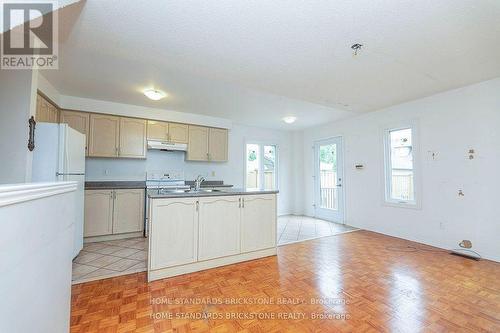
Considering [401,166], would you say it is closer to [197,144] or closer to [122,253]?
[197,144]

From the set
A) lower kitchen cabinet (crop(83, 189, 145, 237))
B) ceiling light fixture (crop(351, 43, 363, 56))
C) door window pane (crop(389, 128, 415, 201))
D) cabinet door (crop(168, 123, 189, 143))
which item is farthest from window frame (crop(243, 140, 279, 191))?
ceiling light fixture (crop(351, 43, 363, 56))

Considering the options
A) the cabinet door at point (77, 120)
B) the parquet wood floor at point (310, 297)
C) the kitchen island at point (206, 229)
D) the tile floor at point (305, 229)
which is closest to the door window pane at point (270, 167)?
the tile floor at point (305, 229)

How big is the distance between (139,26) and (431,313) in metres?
3.27

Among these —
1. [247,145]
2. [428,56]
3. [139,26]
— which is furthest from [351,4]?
[247,145]

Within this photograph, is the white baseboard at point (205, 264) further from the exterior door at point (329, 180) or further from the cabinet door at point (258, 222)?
the exterior door at point (329, 180)

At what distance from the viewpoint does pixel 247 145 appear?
5820mm

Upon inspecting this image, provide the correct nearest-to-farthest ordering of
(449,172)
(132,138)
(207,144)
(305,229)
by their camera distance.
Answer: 1. (449,172)
2. (132,138)
3. (305,229)
4. (207,144)

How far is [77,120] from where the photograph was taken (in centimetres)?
379

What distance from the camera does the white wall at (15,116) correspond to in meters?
2.22

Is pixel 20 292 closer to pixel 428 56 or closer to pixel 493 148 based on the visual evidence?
pixel 428 56

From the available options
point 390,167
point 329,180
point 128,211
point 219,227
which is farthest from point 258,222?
point 329,180

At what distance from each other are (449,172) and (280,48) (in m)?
3.10

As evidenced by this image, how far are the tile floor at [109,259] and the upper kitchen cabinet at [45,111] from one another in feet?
6.17

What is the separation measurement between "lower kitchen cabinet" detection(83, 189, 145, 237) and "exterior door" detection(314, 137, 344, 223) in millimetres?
4046
